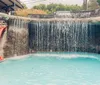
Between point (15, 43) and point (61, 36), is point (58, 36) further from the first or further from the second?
point (15, 43)

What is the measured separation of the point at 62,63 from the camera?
699 inches

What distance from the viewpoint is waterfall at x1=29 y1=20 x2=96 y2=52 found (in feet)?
80.7

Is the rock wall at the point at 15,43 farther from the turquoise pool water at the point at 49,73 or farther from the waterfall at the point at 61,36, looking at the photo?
the turquoise pool water at the point at 49,73

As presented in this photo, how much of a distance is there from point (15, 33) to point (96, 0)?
23539 mm

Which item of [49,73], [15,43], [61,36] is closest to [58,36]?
[61,36]

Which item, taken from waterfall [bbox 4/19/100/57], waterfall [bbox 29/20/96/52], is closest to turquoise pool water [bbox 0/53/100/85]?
waterfall [bbox 4/19/100/57]

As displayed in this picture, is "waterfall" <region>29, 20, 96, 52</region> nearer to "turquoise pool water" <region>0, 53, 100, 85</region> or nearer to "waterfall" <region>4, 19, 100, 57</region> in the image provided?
"waterfall" <region>4, 19, 100, 57</region>

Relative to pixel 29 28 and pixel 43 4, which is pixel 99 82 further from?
pixel 43 4

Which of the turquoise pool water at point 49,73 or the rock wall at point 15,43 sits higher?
the rock wall at point 15,43

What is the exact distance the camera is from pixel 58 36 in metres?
25.0

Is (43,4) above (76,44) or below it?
above

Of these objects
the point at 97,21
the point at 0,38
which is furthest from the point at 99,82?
the point at 97,21

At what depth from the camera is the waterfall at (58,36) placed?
Answer: 80.7 ft

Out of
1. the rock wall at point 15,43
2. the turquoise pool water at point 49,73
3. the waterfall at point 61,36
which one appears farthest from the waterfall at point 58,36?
the turquoise pool water at point 49,73
